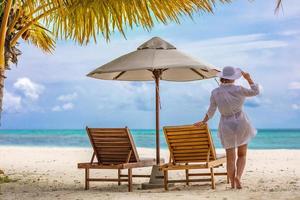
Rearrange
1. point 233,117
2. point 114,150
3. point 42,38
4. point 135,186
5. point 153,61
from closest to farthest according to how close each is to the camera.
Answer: point 233,117 < point 114,150 < point 153,61 < point 135,186 < point 42,38

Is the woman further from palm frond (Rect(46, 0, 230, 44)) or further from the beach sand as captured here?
palm frond (Rect(46, 0, 230, 44))

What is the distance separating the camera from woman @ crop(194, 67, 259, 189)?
7188mm

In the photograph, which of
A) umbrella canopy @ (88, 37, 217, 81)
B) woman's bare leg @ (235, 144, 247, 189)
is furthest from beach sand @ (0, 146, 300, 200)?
umbrella canopy @ (88, 37, 217, 81)

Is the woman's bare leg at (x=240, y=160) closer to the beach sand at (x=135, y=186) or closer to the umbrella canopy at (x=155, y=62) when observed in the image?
the beach sand at (x=135, y=186)

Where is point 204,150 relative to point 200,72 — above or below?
below

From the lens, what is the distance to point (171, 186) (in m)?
8.45

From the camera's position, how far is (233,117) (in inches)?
285

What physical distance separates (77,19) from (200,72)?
84.1 inches

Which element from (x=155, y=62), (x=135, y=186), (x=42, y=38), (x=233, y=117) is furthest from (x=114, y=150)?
(x=42, y=38)

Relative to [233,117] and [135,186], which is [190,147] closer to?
[233,117]

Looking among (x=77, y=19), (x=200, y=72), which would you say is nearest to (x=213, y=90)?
(x=200, y=72)

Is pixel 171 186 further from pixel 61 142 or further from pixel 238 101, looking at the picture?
pixel 61 142

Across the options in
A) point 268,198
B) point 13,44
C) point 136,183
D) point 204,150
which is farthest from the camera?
point 13,44

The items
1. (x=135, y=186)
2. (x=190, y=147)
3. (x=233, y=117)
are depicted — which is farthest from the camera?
(x=135, y=186)
